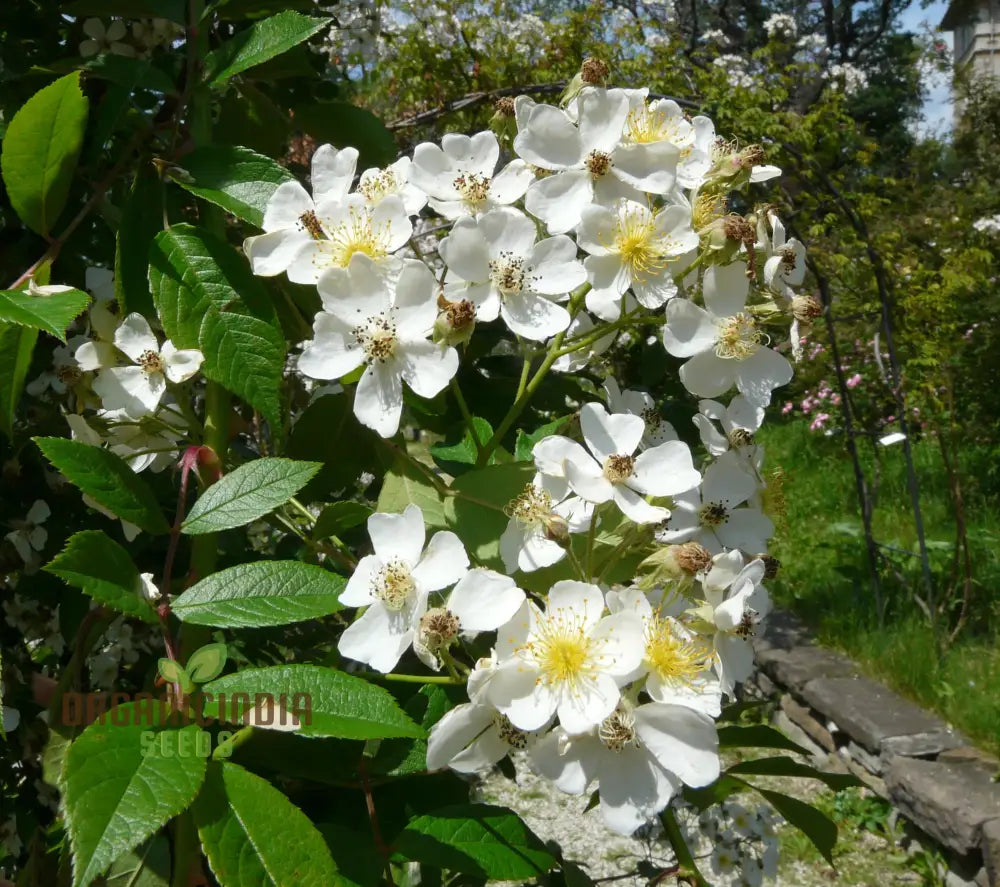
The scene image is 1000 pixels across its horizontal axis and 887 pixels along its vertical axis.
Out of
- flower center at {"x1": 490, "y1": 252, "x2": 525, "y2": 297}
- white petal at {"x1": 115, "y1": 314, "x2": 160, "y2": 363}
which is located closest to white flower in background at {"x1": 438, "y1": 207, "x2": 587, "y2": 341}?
flower center at {"x1": 490, "y1": 252, "x2": 525, "y2": 297}

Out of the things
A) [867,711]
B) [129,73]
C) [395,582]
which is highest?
[129,73]

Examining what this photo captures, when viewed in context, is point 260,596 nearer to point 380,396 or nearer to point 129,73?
point 380,396

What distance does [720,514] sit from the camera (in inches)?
34.1

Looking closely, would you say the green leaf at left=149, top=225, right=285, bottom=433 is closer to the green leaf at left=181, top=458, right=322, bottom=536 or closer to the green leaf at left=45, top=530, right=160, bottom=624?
the green leaf at left=181, top=458, right=322, bottom=536

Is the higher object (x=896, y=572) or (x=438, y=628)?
(x=438, y=628)

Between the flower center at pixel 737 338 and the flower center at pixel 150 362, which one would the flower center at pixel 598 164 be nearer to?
the flower center at pixel 737 338

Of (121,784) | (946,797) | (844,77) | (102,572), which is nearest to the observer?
(121,784)

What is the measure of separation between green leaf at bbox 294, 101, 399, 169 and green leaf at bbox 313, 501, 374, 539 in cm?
54

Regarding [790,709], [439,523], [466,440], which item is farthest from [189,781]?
[790,709]

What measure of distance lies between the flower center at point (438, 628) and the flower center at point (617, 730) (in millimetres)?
134

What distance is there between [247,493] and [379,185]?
36cm

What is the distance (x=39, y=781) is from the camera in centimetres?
117

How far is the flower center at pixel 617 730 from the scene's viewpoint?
64cm

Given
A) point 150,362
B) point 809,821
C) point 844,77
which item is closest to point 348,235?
point 150,362
